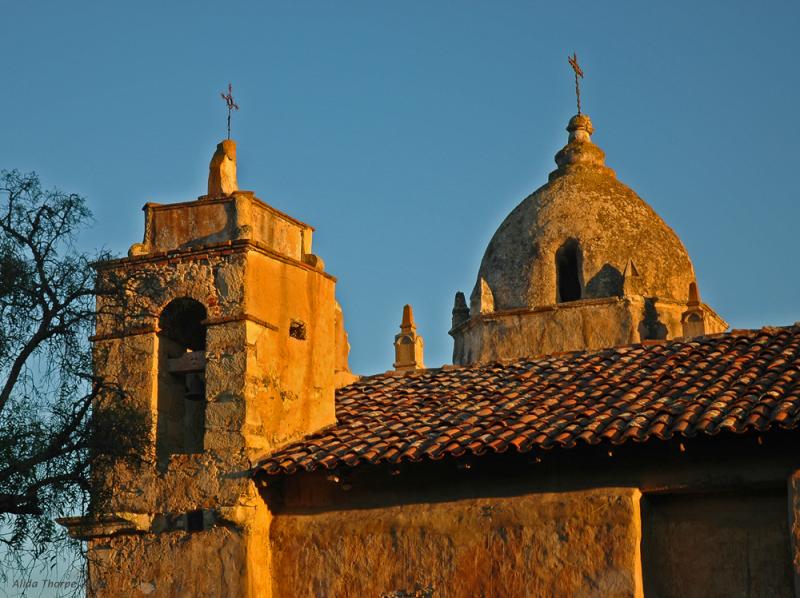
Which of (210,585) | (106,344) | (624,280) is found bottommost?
(210,585)

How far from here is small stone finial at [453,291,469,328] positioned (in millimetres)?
24656

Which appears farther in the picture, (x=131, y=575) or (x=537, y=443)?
(x=131, y=575)

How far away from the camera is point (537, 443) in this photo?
42.6 ft

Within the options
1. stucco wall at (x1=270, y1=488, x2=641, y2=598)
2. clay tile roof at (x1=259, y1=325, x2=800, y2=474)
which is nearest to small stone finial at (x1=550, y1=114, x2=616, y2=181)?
clay tile roof at (x1=259, y1=325, x2=800, y2=474)

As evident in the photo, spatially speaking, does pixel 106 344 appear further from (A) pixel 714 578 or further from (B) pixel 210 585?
(A) pixel 714 578

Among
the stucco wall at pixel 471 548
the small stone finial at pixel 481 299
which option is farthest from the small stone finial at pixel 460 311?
the stucco wall at pixel 471 548

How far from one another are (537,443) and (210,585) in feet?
12.2

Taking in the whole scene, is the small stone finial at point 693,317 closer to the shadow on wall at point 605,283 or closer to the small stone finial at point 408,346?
the shadow on wall at point 605,283

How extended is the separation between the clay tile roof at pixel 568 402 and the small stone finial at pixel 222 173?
111 inches

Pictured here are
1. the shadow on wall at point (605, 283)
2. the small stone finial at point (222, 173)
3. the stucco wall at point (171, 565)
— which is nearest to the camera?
the stucco wall at point (171, 565)

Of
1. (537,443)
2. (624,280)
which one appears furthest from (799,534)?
(624,280)

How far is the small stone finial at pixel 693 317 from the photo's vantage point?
22.6m

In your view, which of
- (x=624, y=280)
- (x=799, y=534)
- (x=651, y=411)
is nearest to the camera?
(x=799, y=534)

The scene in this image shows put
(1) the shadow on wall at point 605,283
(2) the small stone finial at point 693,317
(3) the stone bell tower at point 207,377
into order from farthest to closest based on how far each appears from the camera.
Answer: (1) the shadow on wall at point 605,283 < (2) the small stone finial at point 693,317 < (3) the stone bell tower at point 207,377
